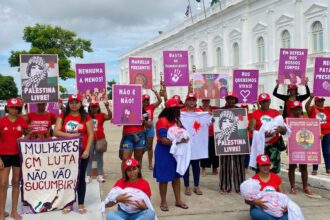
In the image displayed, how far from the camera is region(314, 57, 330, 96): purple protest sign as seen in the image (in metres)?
8.17

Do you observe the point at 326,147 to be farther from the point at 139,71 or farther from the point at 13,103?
the point at 13,103

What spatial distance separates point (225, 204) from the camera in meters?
6.35

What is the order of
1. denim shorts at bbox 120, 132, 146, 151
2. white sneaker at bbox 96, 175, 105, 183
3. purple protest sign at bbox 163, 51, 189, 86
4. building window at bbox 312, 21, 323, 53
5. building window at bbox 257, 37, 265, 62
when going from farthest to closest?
building window at bbox 257, 37, 265, 62
building window at bbox 312, 21, 323, 53
purple protest sign at bbox 163, 51, 189, 86
white sneaker at bbox 96, 175, 105, 183
denim shorts at bbox 120, 132, 146, 151

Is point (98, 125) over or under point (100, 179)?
over

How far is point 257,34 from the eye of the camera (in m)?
34.0

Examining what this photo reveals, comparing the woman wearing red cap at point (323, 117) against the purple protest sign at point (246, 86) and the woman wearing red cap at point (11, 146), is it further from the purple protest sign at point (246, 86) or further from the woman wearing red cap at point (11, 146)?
the woman wearing red cap at point (11, 146)

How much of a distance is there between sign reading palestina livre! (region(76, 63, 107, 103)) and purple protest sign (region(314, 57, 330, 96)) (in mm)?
4321

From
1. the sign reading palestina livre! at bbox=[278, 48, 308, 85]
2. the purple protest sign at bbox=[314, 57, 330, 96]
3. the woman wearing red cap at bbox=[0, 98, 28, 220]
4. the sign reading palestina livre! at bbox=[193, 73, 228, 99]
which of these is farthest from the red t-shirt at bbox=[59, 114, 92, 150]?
the purple protest sign at bbox=[314, 57, 330, 96]

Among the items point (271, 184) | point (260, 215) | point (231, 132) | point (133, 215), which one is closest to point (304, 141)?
point (231, 132)

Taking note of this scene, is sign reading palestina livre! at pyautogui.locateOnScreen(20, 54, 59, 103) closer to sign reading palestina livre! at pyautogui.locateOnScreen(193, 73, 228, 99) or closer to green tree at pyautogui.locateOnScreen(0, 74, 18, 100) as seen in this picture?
sign reading palestina livre! at pyautogui.locateOnScreen(193, 73, 228, 99)

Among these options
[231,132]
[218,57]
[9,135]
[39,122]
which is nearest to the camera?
[9,135]

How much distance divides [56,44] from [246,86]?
24.3m

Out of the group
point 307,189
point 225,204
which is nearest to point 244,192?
point 225,204

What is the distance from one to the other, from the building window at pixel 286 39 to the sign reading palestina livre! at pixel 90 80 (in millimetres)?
24623
